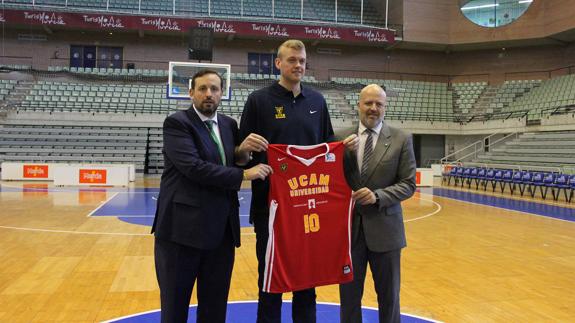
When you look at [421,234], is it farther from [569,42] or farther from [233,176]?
[569,42]

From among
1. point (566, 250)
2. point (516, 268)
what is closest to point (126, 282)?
point (516, 268)

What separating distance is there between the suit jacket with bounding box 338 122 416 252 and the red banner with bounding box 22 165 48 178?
17.5 meters

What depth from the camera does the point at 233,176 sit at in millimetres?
2498

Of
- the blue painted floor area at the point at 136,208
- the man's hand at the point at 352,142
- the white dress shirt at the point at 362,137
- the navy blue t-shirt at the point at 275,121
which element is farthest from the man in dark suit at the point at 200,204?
the blue painted floor area at the point at 136,208

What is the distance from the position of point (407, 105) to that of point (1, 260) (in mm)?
22004

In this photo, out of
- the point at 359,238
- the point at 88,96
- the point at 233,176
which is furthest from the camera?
the point at 88,96

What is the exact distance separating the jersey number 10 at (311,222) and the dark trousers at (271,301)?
9.2 inches

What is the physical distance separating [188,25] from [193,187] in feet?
68.9

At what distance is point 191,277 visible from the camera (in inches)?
104

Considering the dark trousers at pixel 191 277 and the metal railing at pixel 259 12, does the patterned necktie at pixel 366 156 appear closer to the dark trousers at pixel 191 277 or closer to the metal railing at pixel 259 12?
the dark trousers at pixel 191 277

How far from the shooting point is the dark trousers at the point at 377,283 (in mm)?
2863

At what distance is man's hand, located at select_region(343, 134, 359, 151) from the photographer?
2.74 meters

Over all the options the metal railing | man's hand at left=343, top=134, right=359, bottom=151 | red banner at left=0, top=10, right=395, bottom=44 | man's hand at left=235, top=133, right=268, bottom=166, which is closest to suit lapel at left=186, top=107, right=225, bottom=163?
man's hand at left=235, top=133, right=268, bottom=166

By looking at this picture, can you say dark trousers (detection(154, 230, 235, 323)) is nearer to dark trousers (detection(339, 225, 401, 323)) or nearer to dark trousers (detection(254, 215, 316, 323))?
dark trousers (detection(254, 215, 316, 323))
